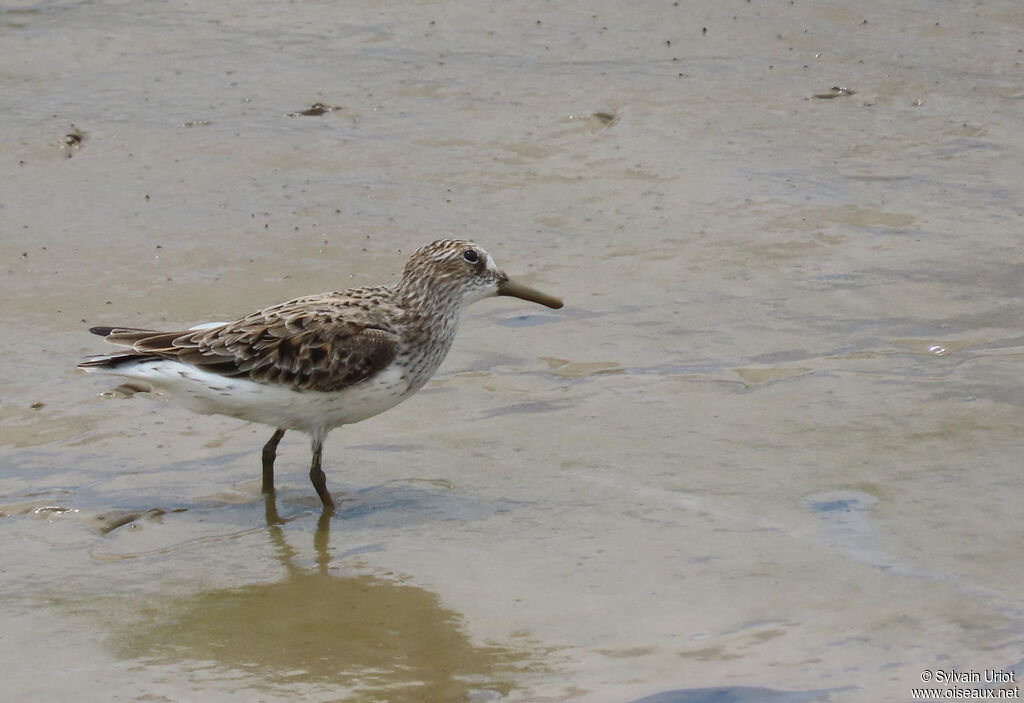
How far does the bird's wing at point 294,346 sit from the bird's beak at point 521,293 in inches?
33.3

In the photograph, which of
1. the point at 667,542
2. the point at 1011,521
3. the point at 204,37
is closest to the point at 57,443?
the point at 667,542

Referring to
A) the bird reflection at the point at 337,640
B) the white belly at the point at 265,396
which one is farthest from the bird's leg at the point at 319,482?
the bird reflection at the point at 337,640

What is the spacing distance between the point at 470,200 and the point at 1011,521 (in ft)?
18.6

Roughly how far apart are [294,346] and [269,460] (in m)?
0.67

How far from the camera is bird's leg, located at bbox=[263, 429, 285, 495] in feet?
26.7

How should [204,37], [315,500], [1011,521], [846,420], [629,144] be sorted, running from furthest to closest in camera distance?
[204,37]
[629,144]
[846,420]
[315,500]
[1011,521]

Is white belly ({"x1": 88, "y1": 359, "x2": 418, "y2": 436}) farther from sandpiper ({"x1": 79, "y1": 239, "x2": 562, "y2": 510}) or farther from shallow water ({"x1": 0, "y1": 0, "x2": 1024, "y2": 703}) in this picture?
shallow water ({"x1": 0, "y1": 0, "x2": 1024, "y2": 703})

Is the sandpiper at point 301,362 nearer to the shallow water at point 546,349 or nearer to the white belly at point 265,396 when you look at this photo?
the white belly at point 265,396

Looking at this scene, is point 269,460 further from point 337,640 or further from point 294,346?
point 337,640

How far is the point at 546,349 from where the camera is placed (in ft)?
32.2

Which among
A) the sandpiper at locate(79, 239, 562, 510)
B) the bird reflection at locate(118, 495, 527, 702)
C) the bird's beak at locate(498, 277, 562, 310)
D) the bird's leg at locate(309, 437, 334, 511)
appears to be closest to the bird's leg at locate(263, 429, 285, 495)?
the sandpiper at locate(79, 239, 562, 510)

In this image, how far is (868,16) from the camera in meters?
14.8

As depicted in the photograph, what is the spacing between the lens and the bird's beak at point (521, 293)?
8.77 metres

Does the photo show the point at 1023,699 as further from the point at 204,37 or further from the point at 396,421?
the point at 204,37
